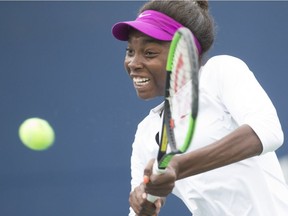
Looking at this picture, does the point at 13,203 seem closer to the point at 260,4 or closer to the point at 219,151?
the point at 260,4

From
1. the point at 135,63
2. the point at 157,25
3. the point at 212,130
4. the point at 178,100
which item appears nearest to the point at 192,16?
the point at 157,25

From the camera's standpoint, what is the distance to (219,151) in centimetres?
163

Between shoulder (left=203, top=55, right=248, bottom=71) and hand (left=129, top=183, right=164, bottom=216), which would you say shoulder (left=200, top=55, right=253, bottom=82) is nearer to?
shoulder (left=203, top=55, right=248, bottom=71)

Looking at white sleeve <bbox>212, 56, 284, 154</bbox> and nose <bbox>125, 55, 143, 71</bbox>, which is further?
nose <bbox>125, 55, 143, 71</bbox>

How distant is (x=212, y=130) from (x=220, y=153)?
0.32 m

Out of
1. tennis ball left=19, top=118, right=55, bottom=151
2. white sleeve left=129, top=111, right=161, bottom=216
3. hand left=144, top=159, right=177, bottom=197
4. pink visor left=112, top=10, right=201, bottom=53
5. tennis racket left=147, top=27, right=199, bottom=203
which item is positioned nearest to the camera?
tennis racket left=147, top=27, right=199, bottom=203

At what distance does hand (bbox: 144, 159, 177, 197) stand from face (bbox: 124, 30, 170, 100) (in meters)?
0.45

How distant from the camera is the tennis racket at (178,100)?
1.47 metres

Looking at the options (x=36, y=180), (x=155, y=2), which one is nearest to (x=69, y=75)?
(x=36, y=180)

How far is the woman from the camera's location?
1648 mm

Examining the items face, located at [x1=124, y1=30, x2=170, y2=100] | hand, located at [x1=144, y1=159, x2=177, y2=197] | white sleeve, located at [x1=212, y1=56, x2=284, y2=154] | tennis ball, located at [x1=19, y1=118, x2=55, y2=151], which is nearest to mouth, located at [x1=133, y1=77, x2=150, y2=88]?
face, located at [x1=124, y1=30, x2=170, y2=100]

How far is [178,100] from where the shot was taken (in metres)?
1.65

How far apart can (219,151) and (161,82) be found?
0.48 m

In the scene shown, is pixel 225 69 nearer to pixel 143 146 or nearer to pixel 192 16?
pixel 192 16
